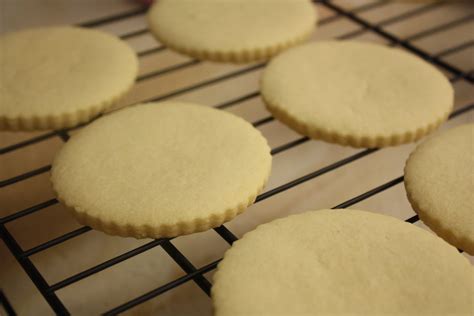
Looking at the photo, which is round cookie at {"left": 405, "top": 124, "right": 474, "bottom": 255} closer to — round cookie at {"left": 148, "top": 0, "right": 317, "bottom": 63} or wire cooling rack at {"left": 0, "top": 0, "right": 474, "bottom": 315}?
wire cooling rack at {"left": 0, "top": 0, "right": 474, "bottom": 315}

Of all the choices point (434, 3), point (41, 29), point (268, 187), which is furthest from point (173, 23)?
point (434, 3)

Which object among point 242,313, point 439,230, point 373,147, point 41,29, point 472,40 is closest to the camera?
point 242,313

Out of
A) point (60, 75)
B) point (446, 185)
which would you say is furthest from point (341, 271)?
point (60, 75)

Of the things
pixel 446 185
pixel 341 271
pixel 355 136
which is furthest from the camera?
pixel 355 136

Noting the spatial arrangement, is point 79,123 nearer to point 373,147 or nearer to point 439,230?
point 373,147

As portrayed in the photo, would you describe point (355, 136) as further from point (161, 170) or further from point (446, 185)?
point (161, 170)

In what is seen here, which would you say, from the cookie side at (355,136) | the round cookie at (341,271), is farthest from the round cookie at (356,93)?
the round cookie at (341,271)
